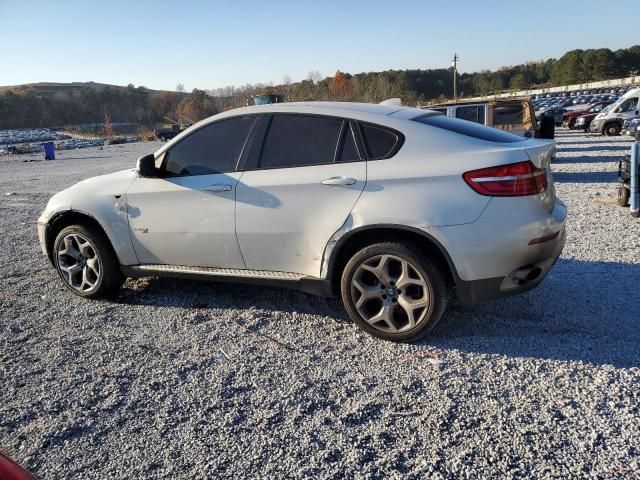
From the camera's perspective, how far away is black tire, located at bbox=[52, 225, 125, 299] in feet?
15.5

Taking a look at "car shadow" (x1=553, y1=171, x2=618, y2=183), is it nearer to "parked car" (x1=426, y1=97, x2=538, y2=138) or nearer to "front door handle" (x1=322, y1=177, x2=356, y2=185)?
"parked car" (x1=426, y1=97, x2=538, y2=138)

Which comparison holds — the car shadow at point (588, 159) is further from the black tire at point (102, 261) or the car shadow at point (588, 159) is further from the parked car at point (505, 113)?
the black tire at point (102, 261)

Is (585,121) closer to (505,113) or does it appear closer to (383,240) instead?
(505,113)

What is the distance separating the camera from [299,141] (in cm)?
400

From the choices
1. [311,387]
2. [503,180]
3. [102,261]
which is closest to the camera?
[311,387]

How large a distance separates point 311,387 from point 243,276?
130cm

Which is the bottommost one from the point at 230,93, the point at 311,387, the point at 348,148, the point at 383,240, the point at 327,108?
the point at 311,387

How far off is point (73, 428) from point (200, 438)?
75cm

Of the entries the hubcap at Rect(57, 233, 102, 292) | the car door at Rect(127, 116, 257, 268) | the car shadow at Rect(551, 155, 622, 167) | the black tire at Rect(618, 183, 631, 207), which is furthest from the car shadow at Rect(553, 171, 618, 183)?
the hubcap at Rect(57, 233, 102, 292)

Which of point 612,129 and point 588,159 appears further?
point 612,129

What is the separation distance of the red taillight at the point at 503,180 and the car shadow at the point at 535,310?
110cm

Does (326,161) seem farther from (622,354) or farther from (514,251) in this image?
(622,354)

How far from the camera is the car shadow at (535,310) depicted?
11.7 ft

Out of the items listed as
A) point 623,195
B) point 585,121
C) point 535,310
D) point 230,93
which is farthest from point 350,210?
point 230,93
